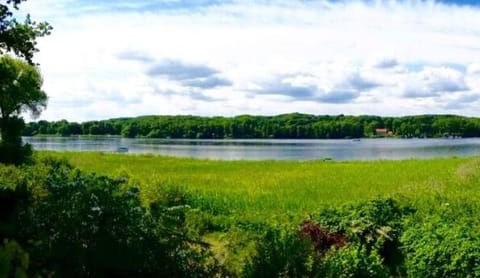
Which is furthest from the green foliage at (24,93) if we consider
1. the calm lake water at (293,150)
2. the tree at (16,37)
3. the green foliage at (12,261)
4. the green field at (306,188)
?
the green foliage at (12,261)

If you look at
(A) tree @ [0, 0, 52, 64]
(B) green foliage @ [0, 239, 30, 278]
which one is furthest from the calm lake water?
(B) green foliage @ [0, 239, 30, 278]

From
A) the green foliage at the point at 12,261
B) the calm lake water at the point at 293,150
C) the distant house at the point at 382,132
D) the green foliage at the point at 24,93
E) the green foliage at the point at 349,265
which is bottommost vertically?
the calm lake water at the point at 293,150

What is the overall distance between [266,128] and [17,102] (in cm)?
11513

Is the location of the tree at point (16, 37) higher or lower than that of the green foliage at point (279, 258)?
higher

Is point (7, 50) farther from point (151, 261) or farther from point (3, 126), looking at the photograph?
point (3, 126)

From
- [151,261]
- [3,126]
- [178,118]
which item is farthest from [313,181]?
[178,118]

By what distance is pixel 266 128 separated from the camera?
594 feet

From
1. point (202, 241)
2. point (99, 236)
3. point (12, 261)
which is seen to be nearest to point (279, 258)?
point (202, 241)

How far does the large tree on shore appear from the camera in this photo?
13906mm

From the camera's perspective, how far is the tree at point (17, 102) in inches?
1342

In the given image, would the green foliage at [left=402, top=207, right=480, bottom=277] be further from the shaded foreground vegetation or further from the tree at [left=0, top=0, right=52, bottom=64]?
the tree at [left=0, top=0, right=52, bottom=64]

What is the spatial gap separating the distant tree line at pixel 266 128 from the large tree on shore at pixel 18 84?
97.3 m

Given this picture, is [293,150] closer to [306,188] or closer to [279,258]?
[306,188]

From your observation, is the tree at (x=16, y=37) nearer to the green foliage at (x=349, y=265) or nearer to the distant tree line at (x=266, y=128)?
the green foliage at (x=349, y=265)
